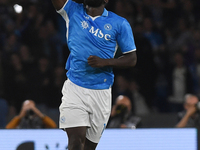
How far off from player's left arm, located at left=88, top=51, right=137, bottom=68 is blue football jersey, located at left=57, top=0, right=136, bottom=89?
0.05 m

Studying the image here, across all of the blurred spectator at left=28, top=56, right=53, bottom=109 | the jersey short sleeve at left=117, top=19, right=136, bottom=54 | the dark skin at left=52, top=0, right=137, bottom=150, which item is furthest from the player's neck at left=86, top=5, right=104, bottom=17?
the blurred spectator at left=28, top=56, right=53, bottom=109

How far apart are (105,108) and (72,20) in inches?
32.6

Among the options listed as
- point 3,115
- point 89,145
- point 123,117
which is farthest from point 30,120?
point 89,145

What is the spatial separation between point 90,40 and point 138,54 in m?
4.27

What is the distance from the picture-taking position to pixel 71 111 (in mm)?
3760

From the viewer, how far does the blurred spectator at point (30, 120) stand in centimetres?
614

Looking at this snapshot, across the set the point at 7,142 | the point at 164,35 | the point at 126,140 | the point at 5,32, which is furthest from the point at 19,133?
the point at 164,35

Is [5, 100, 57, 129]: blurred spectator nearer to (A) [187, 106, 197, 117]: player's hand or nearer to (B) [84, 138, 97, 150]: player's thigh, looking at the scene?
(A) [187, 106, 197, 117]: player's hand

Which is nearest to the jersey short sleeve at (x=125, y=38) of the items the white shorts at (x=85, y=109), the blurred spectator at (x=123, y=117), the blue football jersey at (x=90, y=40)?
the blue football jersey at (x=90, y=40)

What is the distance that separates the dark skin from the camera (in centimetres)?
368

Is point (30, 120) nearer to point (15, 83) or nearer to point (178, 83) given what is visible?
point (15, 83)

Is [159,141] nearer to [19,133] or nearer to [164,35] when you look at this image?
[19,133]

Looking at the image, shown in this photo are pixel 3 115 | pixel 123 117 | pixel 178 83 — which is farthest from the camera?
pixel 178 83

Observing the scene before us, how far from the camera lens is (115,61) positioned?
3.83 metres
